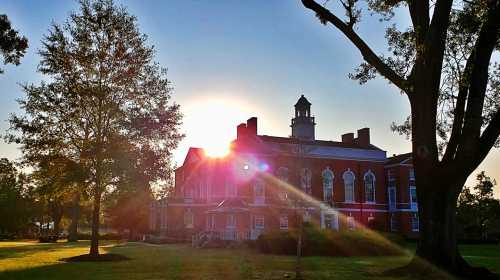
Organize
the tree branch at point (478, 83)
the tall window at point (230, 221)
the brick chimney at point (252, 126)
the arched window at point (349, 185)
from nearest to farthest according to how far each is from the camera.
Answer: the tree branch at point (478, 83)
the tall window at point (230, 221)
the brick chimney at point (252, 126)
the arched window at point (349, 185)

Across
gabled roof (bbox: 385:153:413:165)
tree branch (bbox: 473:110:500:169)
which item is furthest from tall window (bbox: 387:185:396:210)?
tree branch (bbox: 473:110:500:169)

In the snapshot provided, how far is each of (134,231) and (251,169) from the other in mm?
20464

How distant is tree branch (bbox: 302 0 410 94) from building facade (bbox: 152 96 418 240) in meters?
30.6

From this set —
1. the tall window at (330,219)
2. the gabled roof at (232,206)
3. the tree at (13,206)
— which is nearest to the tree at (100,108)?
the gabled roof at (232,206)

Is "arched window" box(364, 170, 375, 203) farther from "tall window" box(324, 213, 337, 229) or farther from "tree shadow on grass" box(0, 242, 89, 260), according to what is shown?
"tree shadow on grass" box(0, 242, 89, 260)

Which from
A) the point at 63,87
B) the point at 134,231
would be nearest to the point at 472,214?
the point at 134,231

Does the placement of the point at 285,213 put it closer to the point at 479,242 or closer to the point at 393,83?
the point at 479,242

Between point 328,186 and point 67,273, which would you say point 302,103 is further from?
point 67,273

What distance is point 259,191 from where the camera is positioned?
167 feet

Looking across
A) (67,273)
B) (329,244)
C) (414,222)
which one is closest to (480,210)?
(414,222)

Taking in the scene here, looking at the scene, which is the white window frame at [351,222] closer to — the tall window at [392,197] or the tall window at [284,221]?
the tall window at [392,197]

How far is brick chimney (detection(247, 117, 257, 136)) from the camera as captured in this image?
52.2m

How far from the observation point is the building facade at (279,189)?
49.6 meters

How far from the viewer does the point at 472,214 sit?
6084 cm
